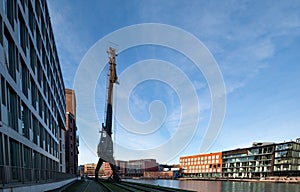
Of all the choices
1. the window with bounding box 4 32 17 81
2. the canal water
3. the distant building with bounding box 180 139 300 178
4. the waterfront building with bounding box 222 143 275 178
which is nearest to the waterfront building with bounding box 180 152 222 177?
the distant building with bounding box 180 139 300 178

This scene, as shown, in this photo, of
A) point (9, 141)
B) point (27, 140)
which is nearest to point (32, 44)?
point (27, 140)

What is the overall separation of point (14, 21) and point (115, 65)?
44641 millimetres

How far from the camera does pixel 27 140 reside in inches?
856

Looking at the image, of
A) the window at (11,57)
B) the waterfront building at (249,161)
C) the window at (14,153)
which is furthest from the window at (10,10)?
the waterfront building at (249,161)

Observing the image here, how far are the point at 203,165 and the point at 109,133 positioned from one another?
110118mm

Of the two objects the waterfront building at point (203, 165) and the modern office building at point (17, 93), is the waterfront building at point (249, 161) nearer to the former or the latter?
the waterfront building at point (203, 165)

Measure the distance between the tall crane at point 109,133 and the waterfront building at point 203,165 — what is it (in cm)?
9727

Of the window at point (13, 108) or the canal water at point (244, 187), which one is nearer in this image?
the window at point (13, 108)

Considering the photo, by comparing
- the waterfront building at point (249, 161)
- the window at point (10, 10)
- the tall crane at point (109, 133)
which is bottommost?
the waterfront building at point (249, 161)

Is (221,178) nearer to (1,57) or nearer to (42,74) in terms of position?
(42,74)

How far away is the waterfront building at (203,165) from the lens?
141 m

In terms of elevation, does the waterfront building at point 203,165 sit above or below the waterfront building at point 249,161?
below

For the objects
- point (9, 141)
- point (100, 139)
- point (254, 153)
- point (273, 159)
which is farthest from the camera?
point (254, 153)

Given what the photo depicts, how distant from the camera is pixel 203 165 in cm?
15112
